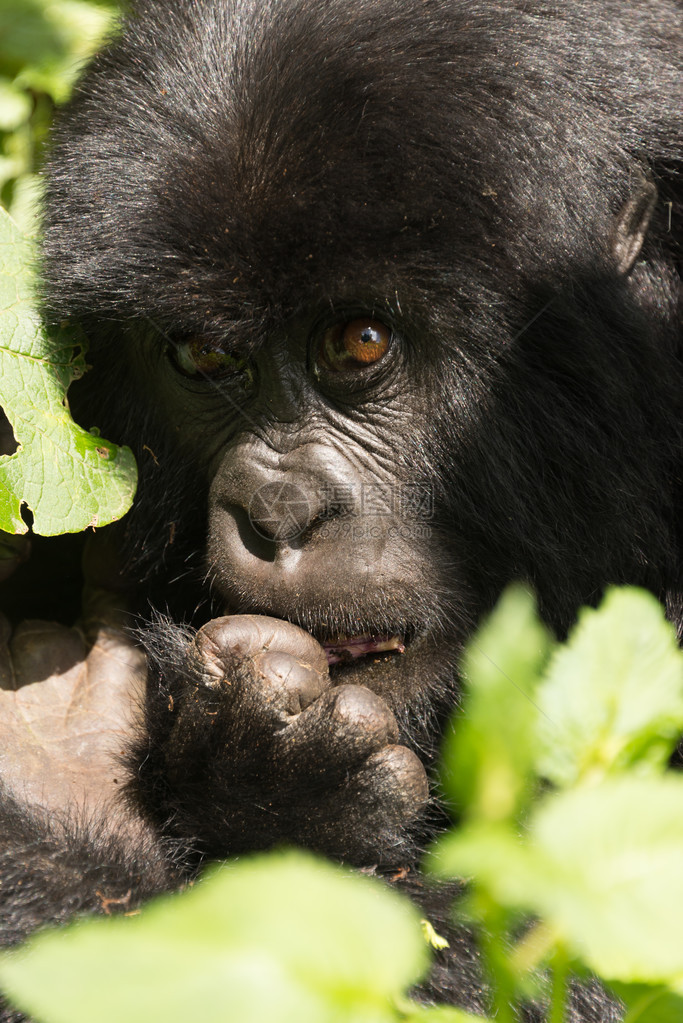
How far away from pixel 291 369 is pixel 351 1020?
7.06 feet

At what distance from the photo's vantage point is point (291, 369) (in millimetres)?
2590

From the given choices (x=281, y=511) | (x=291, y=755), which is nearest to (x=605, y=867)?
(x=291, y=755)

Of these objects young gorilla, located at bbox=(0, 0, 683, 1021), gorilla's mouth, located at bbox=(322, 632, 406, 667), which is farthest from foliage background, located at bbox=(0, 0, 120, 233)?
gorilla's mouth, located at bbox=(322, 632, 406, 667)

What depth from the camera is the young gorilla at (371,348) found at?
7.36ft

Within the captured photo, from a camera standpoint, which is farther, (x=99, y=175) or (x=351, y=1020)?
(x=99, y=175)

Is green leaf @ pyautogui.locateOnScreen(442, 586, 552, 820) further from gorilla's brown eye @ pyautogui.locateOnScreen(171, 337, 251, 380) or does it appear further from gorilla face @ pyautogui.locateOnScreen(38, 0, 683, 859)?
gorilla's brown eye @ pyautogui.locateOnScreen(171, 337, 251, 380)

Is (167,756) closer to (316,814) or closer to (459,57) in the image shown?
(316,814)

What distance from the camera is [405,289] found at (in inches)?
90.7

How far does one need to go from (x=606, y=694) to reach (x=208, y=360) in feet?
7.16

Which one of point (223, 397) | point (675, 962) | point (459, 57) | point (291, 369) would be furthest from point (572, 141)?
point (675, 962)

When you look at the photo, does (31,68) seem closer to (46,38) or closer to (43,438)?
(46,38)

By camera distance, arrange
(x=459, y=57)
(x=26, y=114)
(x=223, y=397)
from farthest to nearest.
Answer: (x=26, y=114) < (x=223, y=397) < (x=459, y=57)

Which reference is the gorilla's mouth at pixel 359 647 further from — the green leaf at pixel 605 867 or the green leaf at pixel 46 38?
the green leaf at pixel 46 38

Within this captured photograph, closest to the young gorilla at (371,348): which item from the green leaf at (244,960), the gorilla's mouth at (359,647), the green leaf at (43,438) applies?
the gorilla's mouth at (359,647)
